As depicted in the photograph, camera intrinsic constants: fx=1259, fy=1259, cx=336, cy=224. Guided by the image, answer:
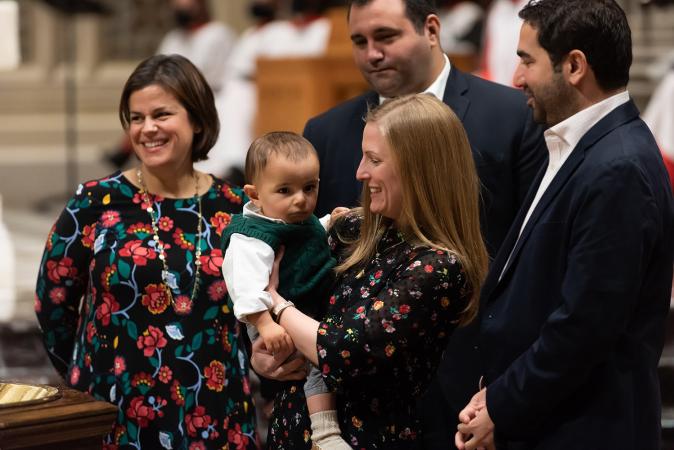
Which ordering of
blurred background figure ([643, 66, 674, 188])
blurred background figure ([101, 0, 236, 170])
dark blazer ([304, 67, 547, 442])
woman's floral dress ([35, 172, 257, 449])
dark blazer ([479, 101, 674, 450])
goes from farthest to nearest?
blurred background figure ([101, 0, 236, 170]) < blurred background figure ([643, 66, 674, 188]) < dark blazer ([304, 67, 547, 442]) < woman's floral dress ([35, 172, 257, 449]) < dark blazer ([479, 101, 674, 450])

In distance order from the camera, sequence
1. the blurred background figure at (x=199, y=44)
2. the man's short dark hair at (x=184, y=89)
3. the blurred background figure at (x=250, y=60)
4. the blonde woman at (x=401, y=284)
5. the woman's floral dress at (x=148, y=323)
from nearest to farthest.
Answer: the blonde woman at (x=401, y=284)
the woman's floral dress at (x=148, y=323)
the man's short dark hair at (x=184, y=89)
the blurred background figure at (x=250, y=60)
the blurred background figure at (x=199, y=44)

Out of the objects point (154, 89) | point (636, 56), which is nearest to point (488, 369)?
point (154, 89)

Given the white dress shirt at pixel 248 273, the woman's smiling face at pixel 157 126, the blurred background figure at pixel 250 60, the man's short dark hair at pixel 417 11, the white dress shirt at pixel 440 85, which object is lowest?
the blurred background figure at pixel 250 60

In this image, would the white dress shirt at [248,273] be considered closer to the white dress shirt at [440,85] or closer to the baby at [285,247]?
the baby at [285,247]

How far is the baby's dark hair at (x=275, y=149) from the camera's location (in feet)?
9.06

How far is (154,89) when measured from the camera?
335cm

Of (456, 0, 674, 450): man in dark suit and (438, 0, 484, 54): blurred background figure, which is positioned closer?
(456, 0, 674, 450): man in dark suit

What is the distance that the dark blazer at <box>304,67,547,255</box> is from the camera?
347 centimetres

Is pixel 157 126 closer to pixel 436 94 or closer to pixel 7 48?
pixel 436 94

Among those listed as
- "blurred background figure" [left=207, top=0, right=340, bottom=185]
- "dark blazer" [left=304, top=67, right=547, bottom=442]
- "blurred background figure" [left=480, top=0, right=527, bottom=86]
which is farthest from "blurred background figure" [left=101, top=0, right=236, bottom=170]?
"dark blazer" [left=304, top=67, right=547, bottom=442]

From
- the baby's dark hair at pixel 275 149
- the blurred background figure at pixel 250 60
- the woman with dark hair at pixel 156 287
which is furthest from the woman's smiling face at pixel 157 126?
the blurred background figure at pixel 250 60

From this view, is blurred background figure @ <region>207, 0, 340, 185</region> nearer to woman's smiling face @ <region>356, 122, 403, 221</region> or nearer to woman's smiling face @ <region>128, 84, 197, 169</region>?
woman's smiling face @ <region>128, 84, 197, 169</region>

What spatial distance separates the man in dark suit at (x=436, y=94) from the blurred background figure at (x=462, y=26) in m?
5.18

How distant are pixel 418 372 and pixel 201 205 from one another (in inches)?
37.9
